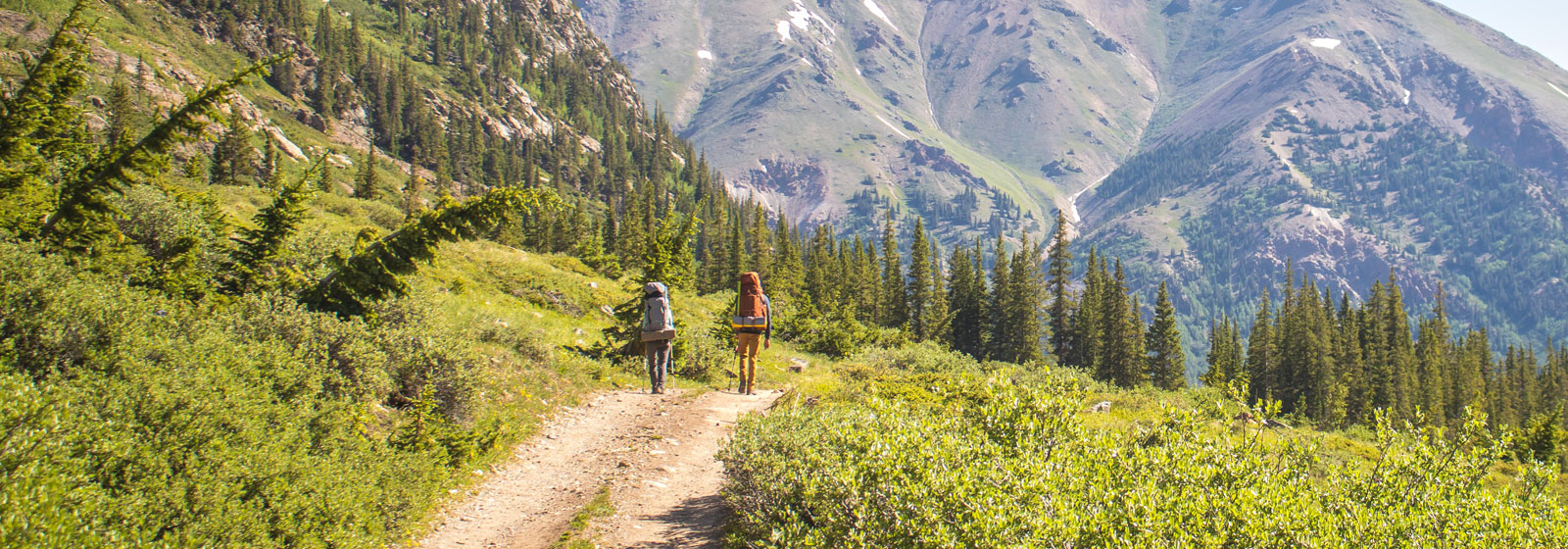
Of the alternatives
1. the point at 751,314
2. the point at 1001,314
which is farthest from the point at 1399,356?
the point at 751,314

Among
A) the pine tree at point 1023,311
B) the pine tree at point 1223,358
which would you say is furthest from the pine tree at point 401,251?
the pine tree at point 1223,358

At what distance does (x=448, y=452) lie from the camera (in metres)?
10.7

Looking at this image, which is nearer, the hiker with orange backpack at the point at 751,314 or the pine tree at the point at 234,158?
the hiker with orange backpack at the point at 751,314

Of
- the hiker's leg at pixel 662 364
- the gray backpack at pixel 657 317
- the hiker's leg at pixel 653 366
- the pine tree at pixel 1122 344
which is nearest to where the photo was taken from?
the gray backpack at pixel 657 317

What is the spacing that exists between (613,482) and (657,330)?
246 inches

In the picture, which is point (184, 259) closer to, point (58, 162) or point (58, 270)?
point (58, 270)

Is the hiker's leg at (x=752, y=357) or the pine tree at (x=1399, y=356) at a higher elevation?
the hiker's leg at (x=752, y=357)

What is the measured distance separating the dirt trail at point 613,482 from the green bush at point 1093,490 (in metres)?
1.33

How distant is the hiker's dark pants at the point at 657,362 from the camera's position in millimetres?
16891

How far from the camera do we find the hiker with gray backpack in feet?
54.7

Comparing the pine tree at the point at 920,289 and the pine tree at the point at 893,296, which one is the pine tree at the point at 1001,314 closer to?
the pine tree at the point at 920,289

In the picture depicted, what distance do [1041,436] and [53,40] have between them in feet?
41.4

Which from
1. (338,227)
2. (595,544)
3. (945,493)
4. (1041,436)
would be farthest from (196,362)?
(338,227)

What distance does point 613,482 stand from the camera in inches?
424
